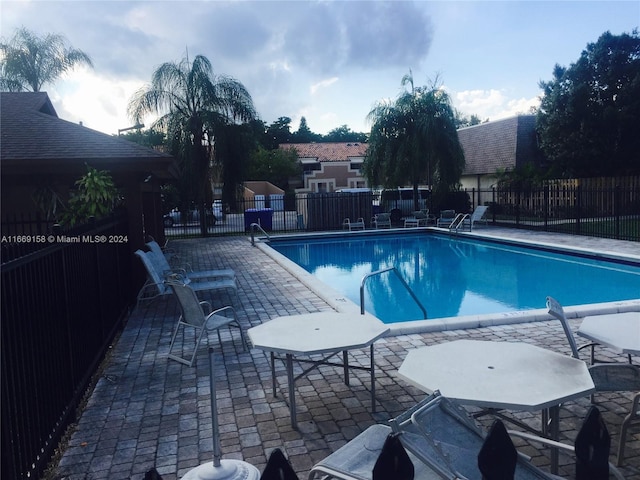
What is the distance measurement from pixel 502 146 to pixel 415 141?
29.2 ft

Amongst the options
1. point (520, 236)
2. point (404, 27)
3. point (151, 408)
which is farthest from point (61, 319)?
point (520, 236)

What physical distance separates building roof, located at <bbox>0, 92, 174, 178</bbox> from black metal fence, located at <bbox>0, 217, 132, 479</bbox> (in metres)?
3.15

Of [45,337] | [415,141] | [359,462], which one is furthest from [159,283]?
[415,141]

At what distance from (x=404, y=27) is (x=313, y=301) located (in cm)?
513

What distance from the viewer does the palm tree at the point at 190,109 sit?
19.3 m

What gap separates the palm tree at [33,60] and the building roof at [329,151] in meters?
23.3

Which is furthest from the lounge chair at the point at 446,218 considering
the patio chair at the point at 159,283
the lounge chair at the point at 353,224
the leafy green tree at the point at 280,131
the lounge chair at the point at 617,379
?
Result: the leafy green tree at the point at 280,131

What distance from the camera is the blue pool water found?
9.57 metres

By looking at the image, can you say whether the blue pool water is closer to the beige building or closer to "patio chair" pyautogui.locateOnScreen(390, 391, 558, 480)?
"patio chair" pyautogui.locateOnScreen(390, 391, 558, 480)

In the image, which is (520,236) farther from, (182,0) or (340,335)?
(340,335)

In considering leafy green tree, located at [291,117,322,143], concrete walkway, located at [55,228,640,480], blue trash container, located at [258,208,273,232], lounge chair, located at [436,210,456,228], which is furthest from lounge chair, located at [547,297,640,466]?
leafy green tree, located at [291,117,322,143]

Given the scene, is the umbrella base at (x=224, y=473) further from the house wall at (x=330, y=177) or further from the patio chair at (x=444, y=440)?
the house wall at (x=330, y=177)

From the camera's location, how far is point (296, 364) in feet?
16.8

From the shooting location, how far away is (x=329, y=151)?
49.4 meters
